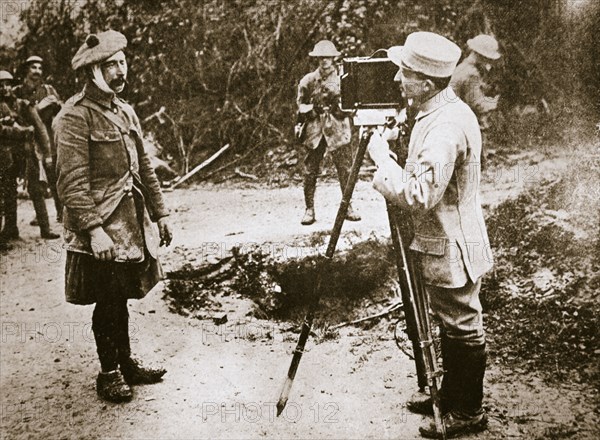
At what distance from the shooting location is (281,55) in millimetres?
5426

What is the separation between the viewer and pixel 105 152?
2975 mm

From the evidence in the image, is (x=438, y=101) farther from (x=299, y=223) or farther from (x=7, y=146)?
(x=7, y=146)

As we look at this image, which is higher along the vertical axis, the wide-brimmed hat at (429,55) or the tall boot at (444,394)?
the wide-brimmed hat at (429,55)

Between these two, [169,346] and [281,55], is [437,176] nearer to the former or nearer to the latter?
[169,346]

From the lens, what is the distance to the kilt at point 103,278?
3014 mm

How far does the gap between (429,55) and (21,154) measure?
4.14 metres

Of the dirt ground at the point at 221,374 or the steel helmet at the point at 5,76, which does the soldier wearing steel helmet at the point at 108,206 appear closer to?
the dirt ground at the point at 221,374

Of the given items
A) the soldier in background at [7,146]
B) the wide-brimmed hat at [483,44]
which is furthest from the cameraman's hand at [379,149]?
the soldier in background at [7,146]

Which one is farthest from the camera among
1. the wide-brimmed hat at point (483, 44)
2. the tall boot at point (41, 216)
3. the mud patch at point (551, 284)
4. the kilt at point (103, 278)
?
the tall boot at point (41, 216)

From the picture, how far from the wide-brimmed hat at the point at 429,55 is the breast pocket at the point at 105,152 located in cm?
167

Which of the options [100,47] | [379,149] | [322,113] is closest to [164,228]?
[100,47]

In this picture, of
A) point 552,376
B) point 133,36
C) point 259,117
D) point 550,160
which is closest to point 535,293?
point 552,376

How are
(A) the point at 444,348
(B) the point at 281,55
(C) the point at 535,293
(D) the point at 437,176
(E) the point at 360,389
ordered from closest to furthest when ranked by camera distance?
(D) the point at 437,176
(A) the point at 444,348
(E) the point at 360,389
(C) the point at 535,293
(B) the point at 281,55

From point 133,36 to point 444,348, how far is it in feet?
13.0
